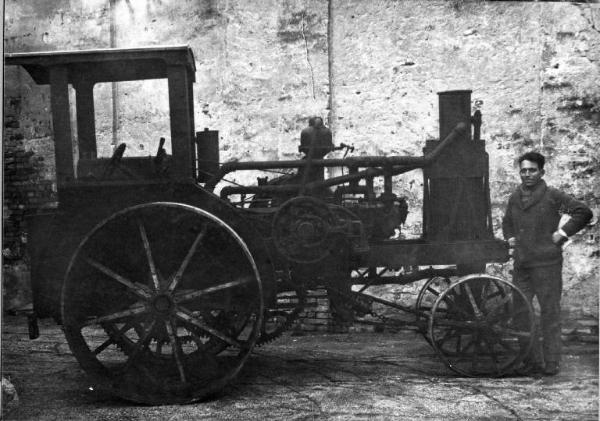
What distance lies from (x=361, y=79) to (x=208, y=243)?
2677mm

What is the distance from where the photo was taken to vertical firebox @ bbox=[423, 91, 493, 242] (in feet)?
14.2

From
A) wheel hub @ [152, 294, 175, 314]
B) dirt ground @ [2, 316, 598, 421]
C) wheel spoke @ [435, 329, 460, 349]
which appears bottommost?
dirt ground @ [2, 316, 598, 421]

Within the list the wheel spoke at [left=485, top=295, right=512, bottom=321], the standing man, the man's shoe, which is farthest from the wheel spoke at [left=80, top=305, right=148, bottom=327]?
the man's shoe

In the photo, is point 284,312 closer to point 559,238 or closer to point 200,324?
point 200,324

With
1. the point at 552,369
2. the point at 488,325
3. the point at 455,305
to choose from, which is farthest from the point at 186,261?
the point at 552,369

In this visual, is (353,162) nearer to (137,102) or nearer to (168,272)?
(168,272)

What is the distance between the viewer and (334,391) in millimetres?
3963

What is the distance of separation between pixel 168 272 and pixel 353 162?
1440 mm

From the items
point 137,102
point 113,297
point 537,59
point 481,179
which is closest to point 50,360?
point 113,297

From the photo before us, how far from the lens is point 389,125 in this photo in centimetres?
582

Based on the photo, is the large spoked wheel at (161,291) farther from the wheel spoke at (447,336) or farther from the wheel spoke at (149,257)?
the wheel spoke at (447,336)

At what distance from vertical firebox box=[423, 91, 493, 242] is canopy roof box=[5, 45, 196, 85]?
179 centimetres

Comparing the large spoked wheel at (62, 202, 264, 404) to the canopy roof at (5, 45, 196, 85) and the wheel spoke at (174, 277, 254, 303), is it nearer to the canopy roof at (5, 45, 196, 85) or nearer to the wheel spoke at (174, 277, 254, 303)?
the wheel spoke at (174, 277, 254, 303)

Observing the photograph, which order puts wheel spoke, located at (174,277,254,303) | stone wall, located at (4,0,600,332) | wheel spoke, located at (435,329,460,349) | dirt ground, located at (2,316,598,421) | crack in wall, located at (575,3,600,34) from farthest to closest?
crack in wall, located at (575,3,600,34)
stone wall, located at (4,0,600,332)
wheel spoke, located at (435,329,460,349)
wheel spoke, located at (174,277,254,303)
dirt ground, located at (2,316,598,421)
